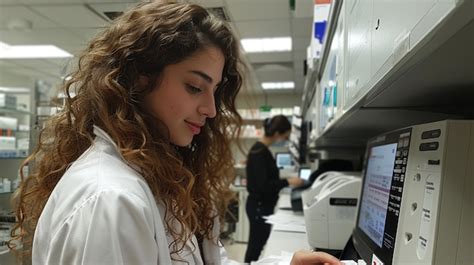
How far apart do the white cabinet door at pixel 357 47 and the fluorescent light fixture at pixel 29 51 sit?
4.33 metres

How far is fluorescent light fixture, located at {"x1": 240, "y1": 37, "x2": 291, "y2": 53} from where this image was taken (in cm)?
447

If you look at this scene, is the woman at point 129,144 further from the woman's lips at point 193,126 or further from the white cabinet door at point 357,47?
the white cabinet door at point 357,47

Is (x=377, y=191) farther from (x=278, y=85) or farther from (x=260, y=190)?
(x=278, y=85)

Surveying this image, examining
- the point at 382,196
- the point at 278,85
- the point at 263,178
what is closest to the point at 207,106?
the point at 382,196

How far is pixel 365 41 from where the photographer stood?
85 centimetres

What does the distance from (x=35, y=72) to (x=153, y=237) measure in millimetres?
6320

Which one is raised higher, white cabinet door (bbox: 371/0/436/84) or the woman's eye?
white cabinet door (bbox: 371/0/436/84)

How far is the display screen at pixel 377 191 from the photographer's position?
0.89 m

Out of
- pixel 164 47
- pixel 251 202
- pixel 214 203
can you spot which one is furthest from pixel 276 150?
pixel 164 47

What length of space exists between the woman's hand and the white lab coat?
0.40 meters

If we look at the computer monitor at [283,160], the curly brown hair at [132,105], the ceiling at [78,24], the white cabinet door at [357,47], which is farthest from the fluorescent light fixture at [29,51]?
the white cabinet door at [357,47]

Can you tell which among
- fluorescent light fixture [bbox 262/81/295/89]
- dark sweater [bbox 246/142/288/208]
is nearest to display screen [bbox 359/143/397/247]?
dark sweater [bbox 246/142/288/208]

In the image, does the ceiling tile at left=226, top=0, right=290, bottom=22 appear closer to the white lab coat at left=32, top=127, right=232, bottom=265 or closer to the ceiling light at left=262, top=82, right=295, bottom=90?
the white lab coat at left=32, top=127, right=232, bottom=265

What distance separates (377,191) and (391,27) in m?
0.54
